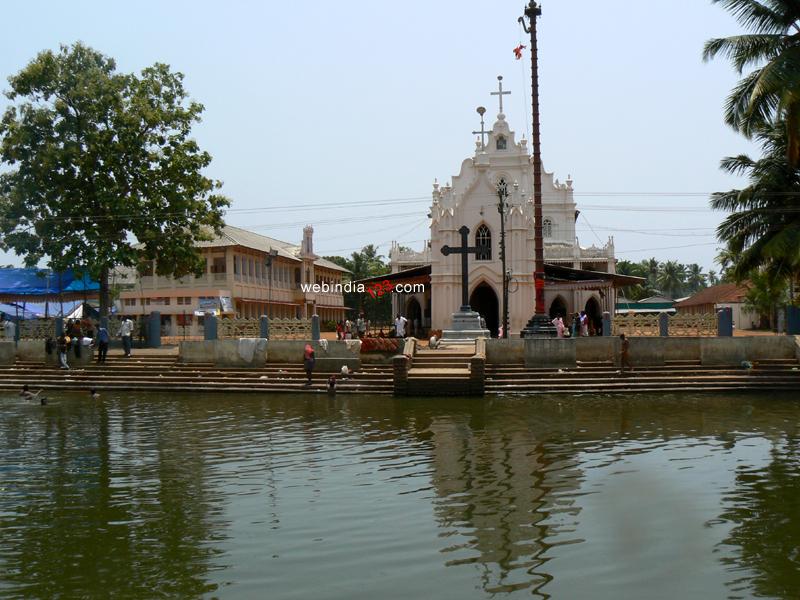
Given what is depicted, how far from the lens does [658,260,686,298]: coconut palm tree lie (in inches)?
4126

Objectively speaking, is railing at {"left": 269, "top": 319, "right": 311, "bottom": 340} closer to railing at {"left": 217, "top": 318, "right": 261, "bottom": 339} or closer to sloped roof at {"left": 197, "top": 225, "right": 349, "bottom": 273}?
railing at {"left": 217, "top": 318, "right": 261, "bottom": 339}

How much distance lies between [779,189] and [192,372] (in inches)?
853

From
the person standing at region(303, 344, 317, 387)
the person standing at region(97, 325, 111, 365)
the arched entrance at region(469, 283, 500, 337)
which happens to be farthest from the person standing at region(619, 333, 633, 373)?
the arched entrance at region(469, 283, 500, 337)

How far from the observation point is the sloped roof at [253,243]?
158ft

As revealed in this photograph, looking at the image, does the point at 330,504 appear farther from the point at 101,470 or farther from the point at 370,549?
the point at 101,470

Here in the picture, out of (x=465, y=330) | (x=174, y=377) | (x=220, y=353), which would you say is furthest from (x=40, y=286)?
(x=465, y=330)

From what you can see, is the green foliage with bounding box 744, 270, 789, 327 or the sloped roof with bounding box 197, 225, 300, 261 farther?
the sloped roof with bounding box 197, 225, 300, 261

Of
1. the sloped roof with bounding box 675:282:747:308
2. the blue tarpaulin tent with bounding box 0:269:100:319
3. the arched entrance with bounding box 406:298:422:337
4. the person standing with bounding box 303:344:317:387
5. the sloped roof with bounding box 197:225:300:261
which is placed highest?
the sloped roof with bounding box 197:225:300:261

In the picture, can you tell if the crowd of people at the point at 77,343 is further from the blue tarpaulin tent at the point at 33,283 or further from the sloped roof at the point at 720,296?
the sloped roof at the point at 720,296

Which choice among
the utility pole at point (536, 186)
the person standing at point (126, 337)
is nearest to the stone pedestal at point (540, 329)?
the utility pole at point (536, 186)

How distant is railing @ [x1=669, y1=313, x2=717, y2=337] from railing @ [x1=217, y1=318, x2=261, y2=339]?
15.0 meters

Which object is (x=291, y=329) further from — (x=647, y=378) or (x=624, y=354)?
(x=647, y=378)

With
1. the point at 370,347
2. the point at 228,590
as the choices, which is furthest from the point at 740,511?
the point at 370,347

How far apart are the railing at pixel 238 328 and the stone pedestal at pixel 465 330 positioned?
24.4 ft
